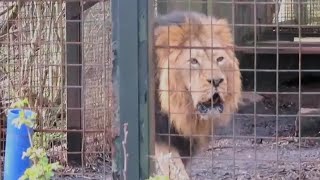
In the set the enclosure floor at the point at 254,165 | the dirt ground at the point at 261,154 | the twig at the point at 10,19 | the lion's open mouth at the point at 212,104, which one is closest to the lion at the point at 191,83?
the lion's open mouth at the point at 212,104

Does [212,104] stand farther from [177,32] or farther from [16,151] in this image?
[16,151]

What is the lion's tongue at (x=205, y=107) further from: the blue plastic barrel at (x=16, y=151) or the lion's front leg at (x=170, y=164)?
the blue plastic barrel at (x=16, y=151)

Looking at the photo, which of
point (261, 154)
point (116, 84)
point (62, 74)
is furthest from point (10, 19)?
point (116, 84)

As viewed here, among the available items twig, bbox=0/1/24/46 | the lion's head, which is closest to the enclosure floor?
the lion's head

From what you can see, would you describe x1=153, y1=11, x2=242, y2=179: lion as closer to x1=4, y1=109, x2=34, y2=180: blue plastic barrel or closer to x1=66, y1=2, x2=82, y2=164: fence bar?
x1=4, y1=109, x2=34, y2=180: blue plastic barrel

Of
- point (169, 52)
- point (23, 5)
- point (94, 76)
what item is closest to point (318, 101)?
point (94, 76)

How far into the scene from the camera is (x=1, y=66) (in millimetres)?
6410

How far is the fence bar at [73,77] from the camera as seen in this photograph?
607 cm

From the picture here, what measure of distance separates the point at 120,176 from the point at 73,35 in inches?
97.3

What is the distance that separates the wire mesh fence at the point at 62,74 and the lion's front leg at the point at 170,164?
4.25 feet

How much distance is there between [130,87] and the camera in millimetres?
3805

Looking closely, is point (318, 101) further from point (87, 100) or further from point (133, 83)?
point (133, 83)

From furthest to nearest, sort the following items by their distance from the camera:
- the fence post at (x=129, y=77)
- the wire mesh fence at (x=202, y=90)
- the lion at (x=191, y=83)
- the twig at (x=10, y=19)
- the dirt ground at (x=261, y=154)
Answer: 1. the twig at (x=10, y=19)
2. the dirt ground at (x=261, y=154)
3. the lion at (x=191, y=83)
4. the wire mesh fence at (x=202, y=90)
5. the fence post at (x=129, y=77)

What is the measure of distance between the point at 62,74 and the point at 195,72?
1.62m
